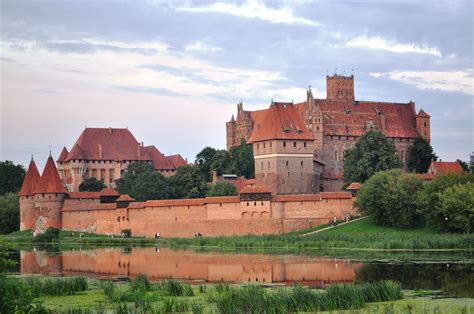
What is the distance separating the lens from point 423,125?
79625 mm

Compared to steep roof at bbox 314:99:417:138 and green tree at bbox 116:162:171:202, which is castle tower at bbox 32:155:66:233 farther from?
steep roof at bbox 314:99:417:138

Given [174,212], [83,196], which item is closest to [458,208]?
[174,212]

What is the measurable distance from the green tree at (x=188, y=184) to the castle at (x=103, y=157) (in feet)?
55.5

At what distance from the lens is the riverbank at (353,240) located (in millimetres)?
39094

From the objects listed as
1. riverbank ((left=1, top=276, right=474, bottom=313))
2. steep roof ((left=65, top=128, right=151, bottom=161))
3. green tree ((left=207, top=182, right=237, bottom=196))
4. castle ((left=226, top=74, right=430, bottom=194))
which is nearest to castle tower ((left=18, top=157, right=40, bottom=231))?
green tree ((left=207, top=182, right=237, bottom=196))

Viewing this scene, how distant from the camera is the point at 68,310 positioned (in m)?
19.1

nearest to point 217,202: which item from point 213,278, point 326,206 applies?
point 326,206

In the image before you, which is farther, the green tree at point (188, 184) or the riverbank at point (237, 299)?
the green tree at point (188, 184)

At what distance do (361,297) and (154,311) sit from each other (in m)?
4.61

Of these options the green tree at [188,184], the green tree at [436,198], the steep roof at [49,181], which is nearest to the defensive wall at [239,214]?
the green tree at [436,198]

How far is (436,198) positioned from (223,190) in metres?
19.4

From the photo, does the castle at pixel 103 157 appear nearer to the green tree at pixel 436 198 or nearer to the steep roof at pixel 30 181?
the steep roof at pixel 30 181

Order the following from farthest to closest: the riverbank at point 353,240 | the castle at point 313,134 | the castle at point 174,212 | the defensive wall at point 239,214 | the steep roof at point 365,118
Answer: the steep roof at point 365,118 < the castle at point 313,134 < the castle at point 174,212 < the defensive wall at point 239,214 < the riverbank at point 353,240

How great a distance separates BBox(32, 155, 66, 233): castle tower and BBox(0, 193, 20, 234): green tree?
3.34 metres
